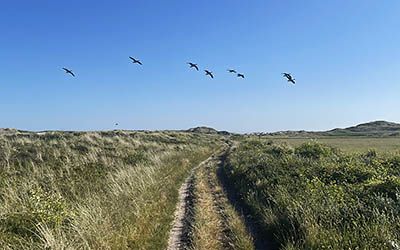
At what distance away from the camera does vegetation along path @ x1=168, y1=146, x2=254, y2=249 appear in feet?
33.2

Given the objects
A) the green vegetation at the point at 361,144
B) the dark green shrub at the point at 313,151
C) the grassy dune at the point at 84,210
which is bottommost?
the grassy dune at the point at 84,210

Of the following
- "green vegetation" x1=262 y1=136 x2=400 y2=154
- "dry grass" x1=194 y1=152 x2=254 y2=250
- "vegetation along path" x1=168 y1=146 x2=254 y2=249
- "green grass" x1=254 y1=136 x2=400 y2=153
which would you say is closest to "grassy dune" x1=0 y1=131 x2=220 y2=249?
"vegetation along path" x1=168 y1=146 x2=254 y2=249

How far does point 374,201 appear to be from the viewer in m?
11.2

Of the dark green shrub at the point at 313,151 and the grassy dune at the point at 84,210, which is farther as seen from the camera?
the dark green shrub at the point at 313,151

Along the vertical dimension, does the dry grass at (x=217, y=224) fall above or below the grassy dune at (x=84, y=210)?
below

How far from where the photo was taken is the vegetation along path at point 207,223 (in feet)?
33.2

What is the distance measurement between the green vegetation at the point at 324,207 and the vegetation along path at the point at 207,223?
742 millimetres

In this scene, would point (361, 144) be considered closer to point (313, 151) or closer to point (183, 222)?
point (313, 151)

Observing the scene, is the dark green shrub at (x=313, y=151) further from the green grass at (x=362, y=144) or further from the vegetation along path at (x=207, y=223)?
the vegetation along path at (x=207, y=223)

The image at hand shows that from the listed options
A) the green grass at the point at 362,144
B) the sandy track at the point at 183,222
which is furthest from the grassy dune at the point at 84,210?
the green grass at the point at 362,144

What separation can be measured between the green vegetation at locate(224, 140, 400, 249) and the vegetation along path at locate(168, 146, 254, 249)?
2.44ft

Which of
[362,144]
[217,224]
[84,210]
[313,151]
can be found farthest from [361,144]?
[84,210]

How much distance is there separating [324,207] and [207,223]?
3.30 m

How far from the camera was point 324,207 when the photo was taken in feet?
35.6
